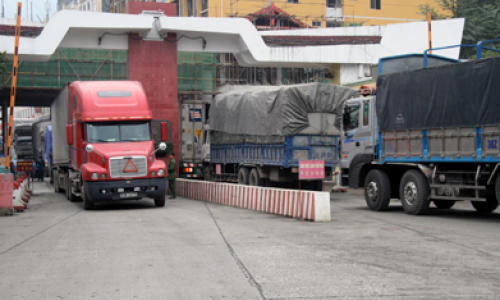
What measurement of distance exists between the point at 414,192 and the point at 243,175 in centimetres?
954

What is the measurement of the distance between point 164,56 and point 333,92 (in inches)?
376

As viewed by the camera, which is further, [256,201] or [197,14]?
[197,14]

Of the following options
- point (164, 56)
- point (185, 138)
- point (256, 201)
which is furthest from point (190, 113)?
point (256, 201)

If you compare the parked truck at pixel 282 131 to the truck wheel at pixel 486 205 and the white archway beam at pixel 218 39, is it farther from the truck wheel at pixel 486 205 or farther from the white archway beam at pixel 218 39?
the truck wheel at pixel 486 205

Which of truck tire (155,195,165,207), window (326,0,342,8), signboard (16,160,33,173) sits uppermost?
window (326,0,342,8)

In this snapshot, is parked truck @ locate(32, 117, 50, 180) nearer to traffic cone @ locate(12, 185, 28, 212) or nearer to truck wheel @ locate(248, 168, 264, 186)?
truck wheel @ locate(248, 168, 264, 186)

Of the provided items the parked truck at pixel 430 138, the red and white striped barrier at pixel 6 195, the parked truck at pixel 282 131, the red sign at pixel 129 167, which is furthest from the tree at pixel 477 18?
the red and white striped barrier at pixel 6 195

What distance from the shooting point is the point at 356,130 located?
723 inches

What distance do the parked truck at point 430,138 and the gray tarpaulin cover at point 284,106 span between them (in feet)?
8.72

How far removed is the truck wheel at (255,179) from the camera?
22719 mm

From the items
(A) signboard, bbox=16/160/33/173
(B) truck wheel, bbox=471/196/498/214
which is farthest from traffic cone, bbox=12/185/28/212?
(B) truck wheel, bbox=471/196/498/214

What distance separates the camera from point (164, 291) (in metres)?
7.05

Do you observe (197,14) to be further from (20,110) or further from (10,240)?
(20,110)

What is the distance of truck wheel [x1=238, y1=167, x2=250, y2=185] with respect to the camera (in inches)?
937
